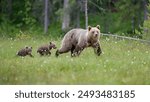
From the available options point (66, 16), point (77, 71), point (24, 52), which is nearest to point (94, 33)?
point (24, 52)

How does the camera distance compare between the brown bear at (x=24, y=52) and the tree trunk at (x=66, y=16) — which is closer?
the brown bear at (x=24, y=52)

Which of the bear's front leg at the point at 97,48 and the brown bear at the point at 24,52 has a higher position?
the bear's front leg at the point at 97,48

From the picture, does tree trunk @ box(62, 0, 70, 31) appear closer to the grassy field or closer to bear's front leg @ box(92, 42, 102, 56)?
bear's front leg @ box(92, 42, 102, 56)

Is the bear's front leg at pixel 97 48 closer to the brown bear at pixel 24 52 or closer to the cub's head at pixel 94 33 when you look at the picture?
the cub's head at pixel 94 33

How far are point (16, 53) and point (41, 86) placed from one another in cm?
583

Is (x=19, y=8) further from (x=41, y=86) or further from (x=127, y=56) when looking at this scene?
(x=41, y=86)

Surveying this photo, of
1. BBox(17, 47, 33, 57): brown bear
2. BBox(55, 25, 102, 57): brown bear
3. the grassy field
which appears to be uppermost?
BBox(55, 25, 102, 57): brown bear

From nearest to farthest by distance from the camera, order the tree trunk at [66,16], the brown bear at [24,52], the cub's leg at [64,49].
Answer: the cub's leg at [64,49]
the brown bear at [24,52]
the tree trunk at [66,16]

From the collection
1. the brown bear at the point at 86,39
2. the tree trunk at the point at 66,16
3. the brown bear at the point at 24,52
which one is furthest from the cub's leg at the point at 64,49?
the tree trunk at the point at 66,16

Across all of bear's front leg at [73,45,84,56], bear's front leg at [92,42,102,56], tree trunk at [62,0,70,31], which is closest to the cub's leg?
bear's front leg at [73,45,84,56]

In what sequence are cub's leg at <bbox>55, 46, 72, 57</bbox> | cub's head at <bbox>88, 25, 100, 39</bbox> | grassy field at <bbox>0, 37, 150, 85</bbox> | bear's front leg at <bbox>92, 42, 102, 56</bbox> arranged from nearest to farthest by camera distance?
grassy field at <bbox>0, 37, 150, 85</bbox> < cub's head at <bbox>88, 25, 100, 39</bbox> < bear's front leg at <bbox>92, 42, 102, 56</bbox> < cub's leg at <bbox>55, 46, 72, 57</bbox>

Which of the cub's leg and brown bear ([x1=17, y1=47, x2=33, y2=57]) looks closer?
the cub's leg

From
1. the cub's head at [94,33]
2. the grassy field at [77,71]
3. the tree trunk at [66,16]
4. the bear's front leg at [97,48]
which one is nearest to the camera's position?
the grassy field at [77,71]

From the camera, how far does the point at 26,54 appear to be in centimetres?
1600
